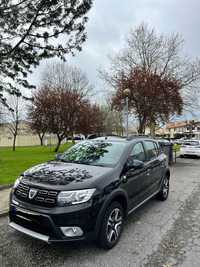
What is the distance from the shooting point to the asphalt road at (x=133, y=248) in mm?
3041

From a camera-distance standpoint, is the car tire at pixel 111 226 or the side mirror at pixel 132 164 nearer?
the car tire at pixel 111 226

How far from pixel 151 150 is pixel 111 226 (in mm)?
2384

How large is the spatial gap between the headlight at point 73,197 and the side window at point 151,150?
2331mm

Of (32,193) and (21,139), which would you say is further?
(21,139)

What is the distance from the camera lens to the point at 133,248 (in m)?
3.43

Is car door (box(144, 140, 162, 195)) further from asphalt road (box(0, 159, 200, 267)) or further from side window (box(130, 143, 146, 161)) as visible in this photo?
asphalt road (box(0, 159, 200, 267))

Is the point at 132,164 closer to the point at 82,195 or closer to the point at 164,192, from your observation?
the point at 82,195

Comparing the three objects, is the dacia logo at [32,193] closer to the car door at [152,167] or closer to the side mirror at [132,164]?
the side mirror at [132,164]

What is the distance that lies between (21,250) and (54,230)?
81cm

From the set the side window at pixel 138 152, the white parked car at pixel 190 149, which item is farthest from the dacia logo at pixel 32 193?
the white parked car at pixel 190 149

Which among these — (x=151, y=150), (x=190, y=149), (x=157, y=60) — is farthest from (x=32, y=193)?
(x=157, y=60)

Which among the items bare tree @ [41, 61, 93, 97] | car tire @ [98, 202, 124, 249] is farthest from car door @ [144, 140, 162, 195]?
bare tree @ [41, 61, 93, 97]

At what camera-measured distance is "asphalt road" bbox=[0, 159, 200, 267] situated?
3.04 m

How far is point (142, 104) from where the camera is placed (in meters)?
15.2
